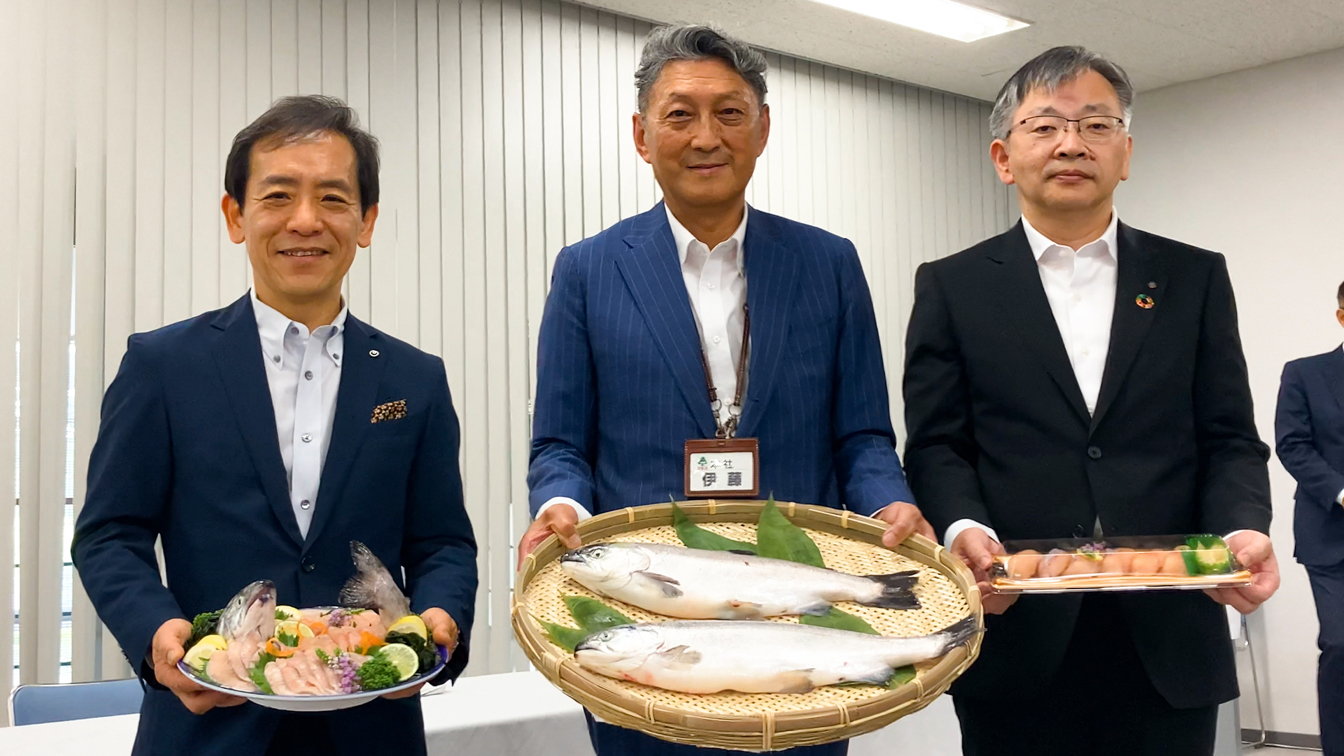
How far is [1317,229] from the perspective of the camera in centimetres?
686

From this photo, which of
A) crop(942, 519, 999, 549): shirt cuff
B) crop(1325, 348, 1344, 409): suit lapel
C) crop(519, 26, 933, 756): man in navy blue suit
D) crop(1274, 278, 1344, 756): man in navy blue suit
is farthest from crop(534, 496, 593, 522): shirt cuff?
crop(1325, 348, 1344, 409): suit lapel

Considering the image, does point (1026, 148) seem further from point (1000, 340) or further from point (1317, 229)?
point (1317, 229)

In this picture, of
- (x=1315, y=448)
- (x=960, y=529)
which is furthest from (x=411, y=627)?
(x=1315, y=448)

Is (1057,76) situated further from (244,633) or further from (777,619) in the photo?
(244,633)

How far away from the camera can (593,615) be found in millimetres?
1568

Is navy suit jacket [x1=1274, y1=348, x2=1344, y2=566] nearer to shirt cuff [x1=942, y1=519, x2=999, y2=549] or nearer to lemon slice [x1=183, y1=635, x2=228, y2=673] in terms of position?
shirt cuff [x1=942, y1=519, x2=999, y2=549]

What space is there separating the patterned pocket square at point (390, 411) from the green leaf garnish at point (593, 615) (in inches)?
17.8

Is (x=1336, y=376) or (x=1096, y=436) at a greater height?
(x=1336, y=376)

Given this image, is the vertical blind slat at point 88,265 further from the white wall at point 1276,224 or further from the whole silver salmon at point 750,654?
the white wall at point 1276,224

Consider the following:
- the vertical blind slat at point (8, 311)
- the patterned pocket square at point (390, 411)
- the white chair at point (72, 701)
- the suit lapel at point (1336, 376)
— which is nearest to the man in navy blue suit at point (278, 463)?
the patterned pocket square at point (390, 411)

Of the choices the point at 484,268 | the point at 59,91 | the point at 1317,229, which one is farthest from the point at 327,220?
the point at 1317,229

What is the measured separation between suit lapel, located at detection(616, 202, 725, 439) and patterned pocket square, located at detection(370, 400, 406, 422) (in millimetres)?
440

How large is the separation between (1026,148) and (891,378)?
526cm

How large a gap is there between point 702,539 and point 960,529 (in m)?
0.48
